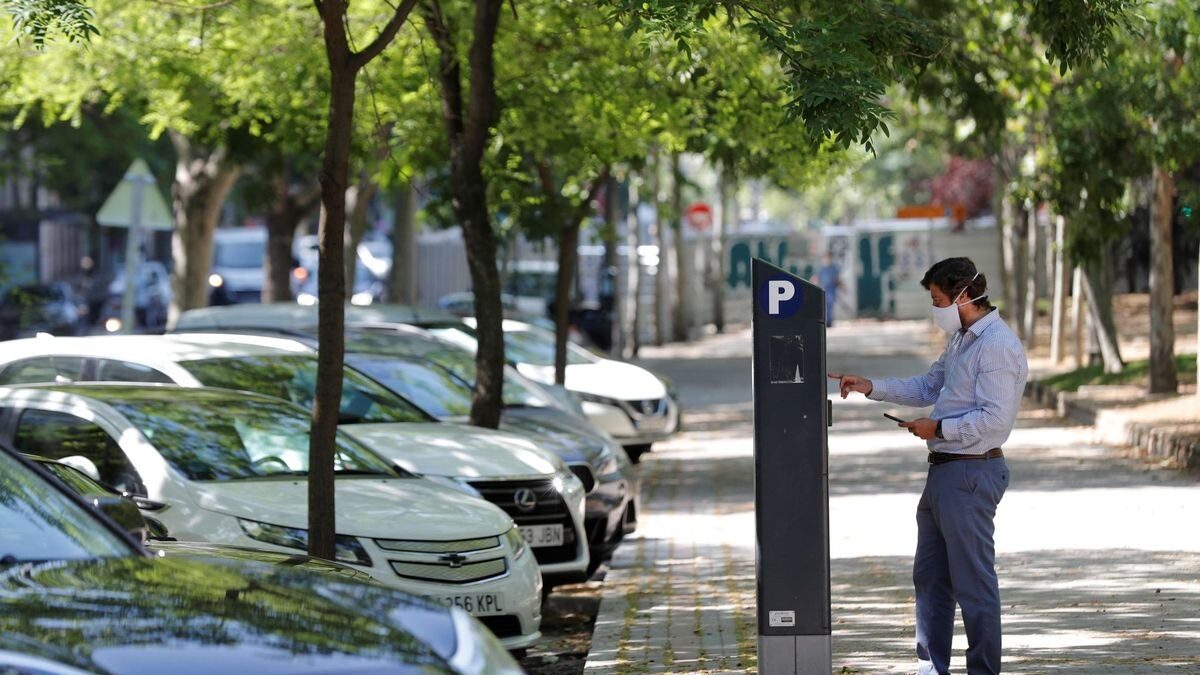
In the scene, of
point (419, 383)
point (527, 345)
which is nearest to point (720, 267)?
point (527, 345)

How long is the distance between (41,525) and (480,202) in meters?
8.76

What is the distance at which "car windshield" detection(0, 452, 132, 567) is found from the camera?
519cm

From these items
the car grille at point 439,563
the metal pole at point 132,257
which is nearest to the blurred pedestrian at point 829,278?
the metal pole at point 132,257

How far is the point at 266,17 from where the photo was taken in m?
17.3

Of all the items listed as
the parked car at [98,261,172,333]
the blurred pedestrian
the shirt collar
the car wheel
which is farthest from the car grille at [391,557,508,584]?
the parked car at [98,261,172,333]

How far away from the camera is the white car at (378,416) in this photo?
10.8 m

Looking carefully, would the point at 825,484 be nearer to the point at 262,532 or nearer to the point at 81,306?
the point at 262,532

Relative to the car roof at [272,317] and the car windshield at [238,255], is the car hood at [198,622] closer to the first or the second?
the car roof at [272,317]

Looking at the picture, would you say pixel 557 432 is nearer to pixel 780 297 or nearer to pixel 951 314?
pixel 951 314

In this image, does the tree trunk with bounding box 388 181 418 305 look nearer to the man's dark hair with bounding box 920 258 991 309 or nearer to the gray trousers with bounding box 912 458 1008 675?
the man's dark hair with bounding box 920 258 991 309

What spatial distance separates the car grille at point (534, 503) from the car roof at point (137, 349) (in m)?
2.39

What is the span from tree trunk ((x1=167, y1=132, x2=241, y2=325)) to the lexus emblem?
1437 cm

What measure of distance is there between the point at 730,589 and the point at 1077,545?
249cm

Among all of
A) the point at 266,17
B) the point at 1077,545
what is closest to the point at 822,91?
the point at 1077,545
